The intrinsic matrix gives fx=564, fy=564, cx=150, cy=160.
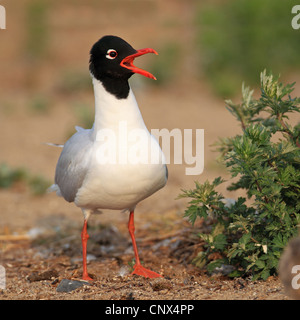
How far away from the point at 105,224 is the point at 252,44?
8.67 meters

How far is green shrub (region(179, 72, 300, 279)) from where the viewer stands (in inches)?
140

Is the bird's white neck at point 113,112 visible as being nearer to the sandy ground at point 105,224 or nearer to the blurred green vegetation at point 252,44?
the sandy ground at point 105,224

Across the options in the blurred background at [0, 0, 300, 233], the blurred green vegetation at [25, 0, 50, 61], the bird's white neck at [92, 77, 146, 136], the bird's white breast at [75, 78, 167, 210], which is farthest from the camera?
the blurred green vegetation at [25, 0, 50, 61]

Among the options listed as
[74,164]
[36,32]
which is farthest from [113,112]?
[36,32]

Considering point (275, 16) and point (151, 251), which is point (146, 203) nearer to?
point (151, 251)

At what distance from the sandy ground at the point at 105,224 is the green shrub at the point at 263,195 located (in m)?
0.19

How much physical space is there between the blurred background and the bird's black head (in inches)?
42.7

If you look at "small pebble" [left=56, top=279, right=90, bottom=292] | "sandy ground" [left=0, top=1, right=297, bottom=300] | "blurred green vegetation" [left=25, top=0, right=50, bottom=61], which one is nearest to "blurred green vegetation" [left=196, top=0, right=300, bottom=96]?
"sandy ground" [left=0, top=1, right=297, bottom=300]

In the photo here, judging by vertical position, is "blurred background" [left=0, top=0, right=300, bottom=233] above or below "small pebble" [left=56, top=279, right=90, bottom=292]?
above

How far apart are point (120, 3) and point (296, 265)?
2087 cm

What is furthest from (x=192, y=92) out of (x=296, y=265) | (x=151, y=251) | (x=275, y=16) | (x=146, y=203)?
(x=296, y=265)

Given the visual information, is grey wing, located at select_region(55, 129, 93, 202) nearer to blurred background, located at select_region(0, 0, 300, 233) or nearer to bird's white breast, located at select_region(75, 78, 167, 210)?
bird's white breast, located at select_region(75, 78, 167, 210)

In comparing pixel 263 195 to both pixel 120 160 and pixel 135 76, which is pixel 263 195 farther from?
pixel 135 76

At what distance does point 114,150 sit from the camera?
386 cm
